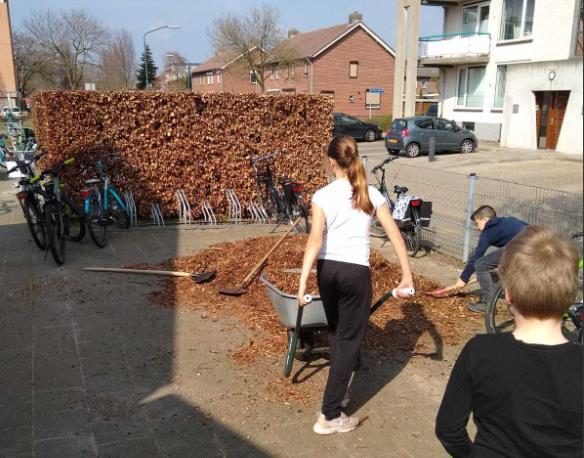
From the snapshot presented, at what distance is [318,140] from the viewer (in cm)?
1059

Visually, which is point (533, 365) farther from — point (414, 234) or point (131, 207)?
point (131, 207)

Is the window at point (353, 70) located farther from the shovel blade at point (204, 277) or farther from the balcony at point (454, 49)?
the shovel blade at point (204, 277)

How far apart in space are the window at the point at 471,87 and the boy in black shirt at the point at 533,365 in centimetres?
2883

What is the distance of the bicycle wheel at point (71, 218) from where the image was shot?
7.61 metres

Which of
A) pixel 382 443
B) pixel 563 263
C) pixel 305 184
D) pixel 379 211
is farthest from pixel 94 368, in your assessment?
pixel 305 184

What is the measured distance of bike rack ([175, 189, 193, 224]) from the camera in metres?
9.62

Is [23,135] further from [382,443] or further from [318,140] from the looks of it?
[382,443]

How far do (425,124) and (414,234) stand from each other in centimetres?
1580

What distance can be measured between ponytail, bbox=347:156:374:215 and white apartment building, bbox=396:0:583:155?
19.6 metres

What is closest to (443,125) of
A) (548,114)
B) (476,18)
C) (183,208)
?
(548,114)

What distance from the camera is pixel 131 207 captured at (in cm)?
929

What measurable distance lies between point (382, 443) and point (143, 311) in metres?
3.01

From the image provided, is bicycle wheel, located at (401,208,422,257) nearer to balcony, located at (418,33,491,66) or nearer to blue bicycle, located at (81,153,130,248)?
blue bicycle, located at (81,153,130,248)

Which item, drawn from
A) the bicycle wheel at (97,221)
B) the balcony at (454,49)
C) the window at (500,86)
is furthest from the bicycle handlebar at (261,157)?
the balcony at (454,49)
